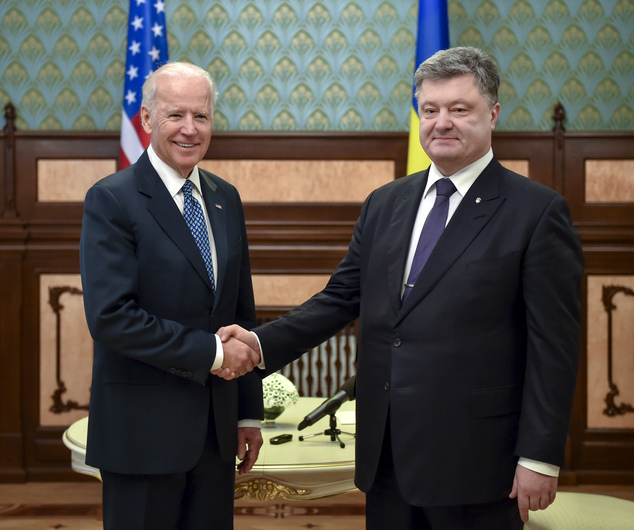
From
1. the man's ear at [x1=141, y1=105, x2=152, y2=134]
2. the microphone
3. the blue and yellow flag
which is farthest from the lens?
the blue and yellow flag

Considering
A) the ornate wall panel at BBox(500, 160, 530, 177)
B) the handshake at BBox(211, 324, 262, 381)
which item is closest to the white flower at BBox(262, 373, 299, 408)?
the handshake at BBox(211, 324, 262, 381)

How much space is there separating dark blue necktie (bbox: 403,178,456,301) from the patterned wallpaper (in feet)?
9.03

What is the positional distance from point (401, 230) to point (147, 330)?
71 centimetres

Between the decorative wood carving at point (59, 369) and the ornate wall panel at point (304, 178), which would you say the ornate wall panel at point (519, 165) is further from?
the decorative wood carving at point (59, 369)

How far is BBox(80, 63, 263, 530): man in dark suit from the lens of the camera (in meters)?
1.78

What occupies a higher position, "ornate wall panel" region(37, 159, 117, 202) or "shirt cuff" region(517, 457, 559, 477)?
"ornate wall panel" region(37, 159, 117, 202)

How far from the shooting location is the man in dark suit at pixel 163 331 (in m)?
1.78

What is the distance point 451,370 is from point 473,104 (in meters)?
0.68

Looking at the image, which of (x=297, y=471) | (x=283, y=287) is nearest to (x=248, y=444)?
(x=297, y=471)

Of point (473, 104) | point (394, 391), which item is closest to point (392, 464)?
point (394, 391)

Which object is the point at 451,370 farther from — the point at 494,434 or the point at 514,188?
the point at 514,188

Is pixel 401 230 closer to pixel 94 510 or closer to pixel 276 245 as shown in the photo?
pixel 276 245

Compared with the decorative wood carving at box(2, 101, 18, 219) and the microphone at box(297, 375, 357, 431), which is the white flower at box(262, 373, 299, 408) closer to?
the microphone at box(297, 375, 357, 431)

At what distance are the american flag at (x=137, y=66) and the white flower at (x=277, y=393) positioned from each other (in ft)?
6.12
